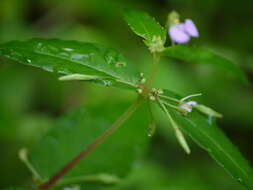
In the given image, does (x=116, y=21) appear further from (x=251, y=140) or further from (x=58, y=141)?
(x=58, y=141)

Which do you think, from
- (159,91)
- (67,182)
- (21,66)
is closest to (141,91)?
(159,91)

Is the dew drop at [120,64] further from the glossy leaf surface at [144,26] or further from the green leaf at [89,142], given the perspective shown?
the green leaf at [89,142]

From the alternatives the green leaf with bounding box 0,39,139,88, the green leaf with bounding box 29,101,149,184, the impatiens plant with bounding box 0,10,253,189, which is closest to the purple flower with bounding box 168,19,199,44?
the impatiens plant with bounding box 0,10,253,189

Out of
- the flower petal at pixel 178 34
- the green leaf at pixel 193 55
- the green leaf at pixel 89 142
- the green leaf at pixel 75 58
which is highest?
the flower petal at pixel 178 34

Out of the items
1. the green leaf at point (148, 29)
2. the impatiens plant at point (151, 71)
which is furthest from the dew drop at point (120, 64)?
the green leaf at point (148, 29)

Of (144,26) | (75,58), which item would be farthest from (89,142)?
(144,26)
